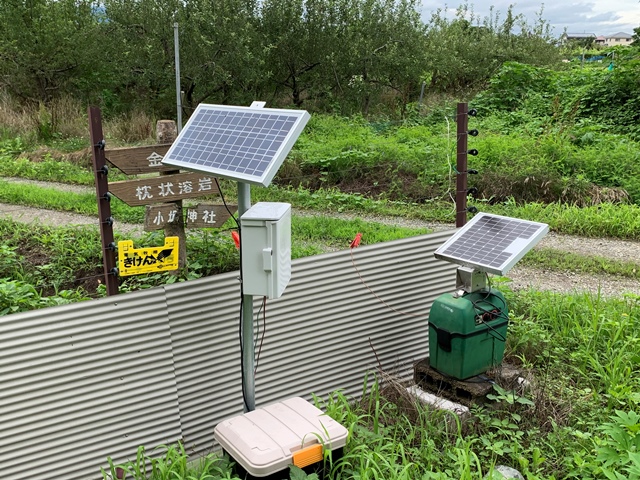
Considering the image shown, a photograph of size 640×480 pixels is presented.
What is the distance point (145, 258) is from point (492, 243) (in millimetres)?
2173

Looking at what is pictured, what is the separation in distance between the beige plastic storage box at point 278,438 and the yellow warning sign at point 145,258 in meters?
1.20

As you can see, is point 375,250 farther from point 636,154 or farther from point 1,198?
point 636,154

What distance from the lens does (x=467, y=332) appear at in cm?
359

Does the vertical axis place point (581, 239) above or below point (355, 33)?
below

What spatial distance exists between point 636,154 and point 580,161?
3.36ft

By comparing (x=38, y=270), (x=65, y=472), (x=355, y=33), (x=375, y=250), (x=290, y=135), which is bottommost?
(x=65, y=472)

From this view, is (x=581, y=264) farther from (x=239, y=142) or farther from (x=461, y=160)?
(x=239, y=142)

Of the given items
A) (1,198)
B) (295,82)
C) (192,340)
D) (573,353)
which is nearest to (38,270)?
(192,340)

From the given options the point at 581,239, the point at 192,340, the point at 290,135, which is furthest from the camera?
the point at 581,239

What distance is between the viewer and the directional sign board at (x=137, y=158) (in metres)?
4.07

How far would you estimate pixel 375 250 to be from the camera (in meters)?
3.92

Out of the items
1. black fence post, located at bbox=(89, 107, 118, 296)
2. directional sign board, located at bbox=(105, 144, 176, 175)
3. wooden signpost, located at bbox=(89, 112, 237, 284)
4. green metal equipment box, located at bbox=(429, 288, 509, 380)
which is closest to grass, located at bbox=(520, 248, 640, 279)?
green metal equipment box, located at bbox=(429, 288, 509, 380)

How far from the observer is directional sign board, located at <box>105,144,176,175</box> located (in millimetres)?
4074

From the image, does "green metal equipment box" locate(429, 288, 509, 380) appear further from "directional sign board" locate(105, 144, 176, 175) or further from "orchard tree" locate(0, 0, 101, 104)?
"orchard tree" locate(0, 0, 101, 104)
